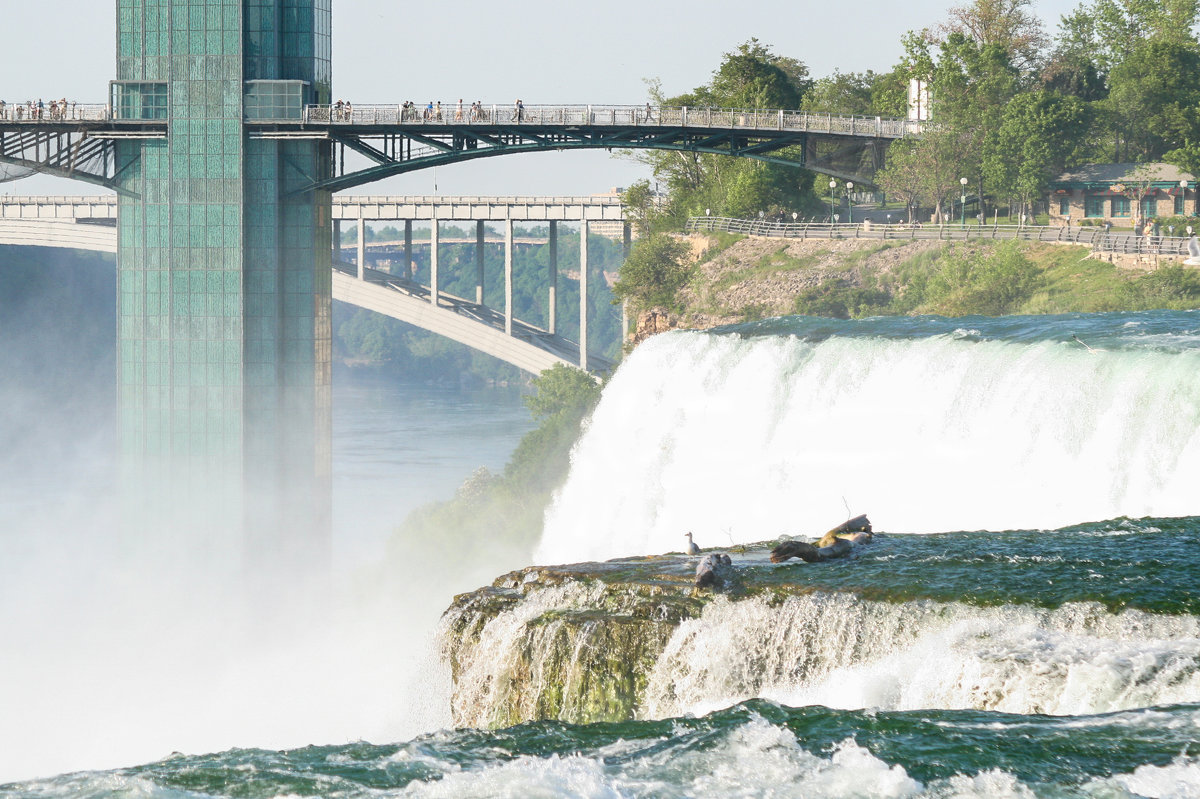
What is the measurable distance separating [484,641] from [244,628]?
28.5 m

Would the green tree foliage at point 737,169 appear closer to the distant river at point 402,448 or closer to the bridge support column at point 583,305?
the bridge support column at point 583,305

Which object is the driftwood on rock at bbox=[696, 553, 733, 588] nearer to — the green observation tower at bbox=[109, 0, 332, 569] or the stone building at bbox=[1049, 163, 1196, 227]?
the green observation tower at bbox=[109, 0, 332, 569]

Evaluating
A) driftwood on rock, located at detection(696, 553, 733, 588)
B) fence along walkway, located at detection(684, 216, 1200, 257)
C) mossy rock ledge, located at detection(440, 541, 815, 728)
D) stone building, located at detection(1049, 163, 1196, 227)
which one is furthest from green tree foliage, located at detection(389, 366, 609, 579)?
driftwood on rock, located at detection(696, 553, 733, 588)

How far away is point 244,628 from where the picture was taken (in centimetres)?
4481

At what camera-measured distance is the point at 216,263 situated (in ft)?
148

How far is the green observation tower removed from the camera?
147 ft

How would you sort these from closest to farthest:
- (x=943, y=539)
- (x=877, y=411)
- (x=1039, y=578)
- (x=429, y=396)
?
(x=1039, y=578) < (x=943, y=539) < (x=877, y=411) < (x=429, y=396)

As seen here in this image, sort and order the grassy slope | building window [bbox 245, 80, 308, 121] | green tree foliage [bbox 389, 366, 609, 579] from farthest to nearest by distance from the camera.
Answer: green tree foliage [bbox 389, 366, 609, 579] < building window [bbox 245, 80, 308, 121] < the grassy slope

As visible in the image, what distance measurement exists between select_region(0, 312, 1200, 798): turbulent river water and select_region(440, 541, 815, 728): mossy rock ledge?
0.24 m

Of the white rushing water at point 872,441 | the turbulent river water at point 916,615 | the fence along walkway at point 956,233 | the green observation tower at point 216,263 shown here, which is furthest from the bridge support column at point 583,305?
the turbulent river water at point 916,615

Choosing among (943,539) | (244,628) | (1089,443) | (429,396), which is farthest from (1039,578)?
(429,396)

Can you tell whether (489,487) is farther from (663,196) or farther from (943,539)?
(943,539)

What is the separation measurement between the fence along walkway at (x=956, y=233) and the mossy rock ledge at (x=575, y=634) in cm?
2760

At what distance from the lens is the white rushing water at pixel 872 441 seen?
21.6m
